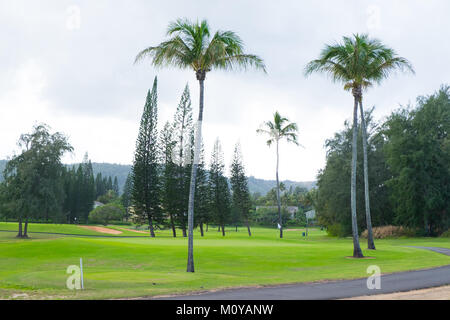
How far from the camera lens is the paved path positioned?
32.9ft

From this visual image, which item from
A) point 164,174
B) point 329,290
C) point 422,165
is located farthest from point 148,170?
point 329,290

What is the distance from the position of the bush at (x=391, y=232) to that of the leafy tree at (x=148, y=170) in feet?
94.5

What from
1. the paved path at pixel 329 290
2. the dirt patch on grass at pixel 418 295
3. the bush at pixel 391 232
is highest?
the dirt patch on grass at pixel 418 295

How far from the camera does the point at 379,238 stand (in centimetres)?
4816

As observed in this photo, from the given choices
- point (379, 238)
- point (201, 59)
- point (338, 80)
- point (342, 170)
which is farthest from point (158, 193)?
point (201, 59)

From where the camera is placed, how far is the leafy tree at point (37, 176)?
4944 cm

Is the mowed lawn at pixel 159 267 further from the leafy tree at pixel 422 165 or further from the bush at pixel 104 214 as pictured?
the bush at pixel 104 214

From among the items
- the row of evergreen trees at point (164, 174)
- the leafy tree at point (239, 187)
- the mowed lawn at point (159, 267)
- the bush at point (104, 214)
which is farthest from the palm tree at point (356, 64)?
the bush at point (104, 214)

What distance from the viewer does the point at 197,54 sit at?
1716cm

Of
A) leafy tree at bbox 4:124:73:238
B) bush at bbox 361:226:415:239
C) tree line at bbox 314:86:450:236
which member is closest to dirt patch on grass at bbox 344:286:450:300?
tree line at bbox 314:86:450:236

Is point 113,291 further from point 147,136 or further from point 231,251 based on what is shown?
point 147,136

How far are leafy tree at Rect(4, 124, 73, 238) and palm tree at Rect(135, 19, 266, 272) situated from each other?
38.0m

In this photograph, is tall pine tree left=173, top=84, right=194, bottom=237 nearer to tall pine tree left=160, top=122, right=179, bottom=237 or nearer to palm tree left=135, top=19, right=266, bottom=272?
tall pine tree left=160, top=122, right=179, bottom=237
